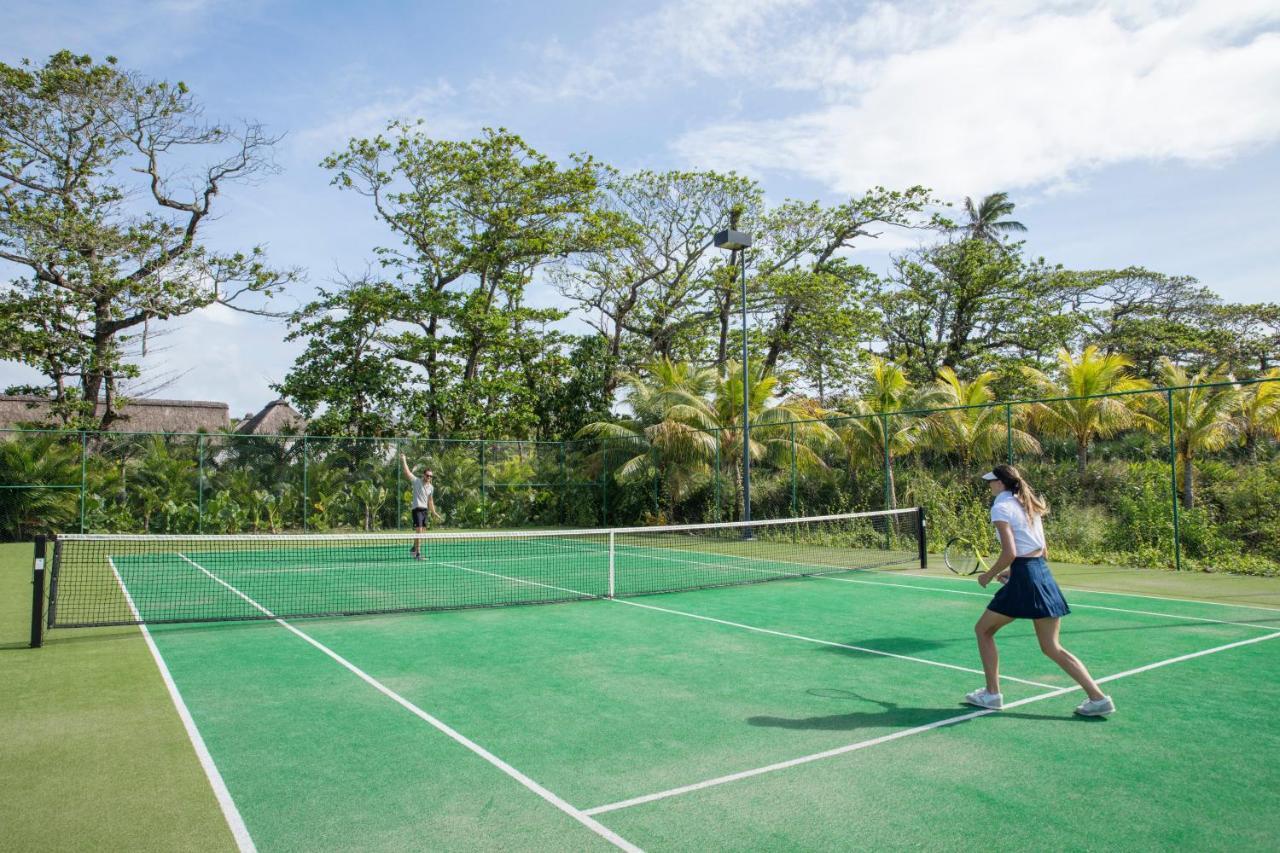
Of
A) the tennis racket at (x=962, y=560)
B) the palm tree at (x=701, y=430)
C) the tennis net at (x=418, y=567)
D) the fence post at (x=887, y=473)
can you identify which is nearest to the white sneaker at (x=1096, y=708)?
the tennis racket at (x=962, y=560)

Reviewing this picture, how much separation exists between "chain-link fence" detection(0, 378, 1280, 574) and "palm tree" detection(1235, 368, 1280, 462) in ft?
0.17

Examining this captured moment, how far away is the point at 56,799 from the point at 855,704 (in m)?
5.02

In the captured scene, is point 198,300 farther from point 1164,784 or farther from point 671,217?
point 1164,784

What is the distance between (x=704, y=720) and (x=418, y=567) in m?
10.4

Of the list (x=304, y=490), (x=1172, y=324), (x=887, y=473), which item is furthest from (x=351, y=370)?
(x=1172, y=324)

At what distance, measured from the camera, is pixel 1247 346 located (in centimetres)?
3947

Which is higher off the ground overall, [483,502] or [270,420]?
[270,420]

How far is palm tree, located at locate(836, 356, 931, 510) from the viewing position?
1928 cm

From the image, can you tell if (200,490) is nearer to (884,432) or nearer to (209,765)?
(884,432)

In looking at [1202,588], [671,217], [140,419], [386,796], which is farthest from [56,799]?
[140,419]

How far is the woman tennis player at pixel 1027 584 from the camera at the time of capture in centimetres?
558

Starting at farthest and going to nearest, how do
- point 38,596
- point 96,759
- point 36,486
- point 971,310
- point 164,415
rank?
point 164,415
point 971,310
point 36,486
point 38,596
point 96,759

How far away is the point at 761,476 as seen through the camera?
76.4ft

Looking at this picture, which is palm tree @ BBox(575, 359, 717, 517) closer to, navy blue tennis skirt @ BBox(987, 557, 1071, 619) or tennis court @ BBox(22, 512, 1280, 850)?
tennis court @ BBox(22, 512, 1280, 850)
